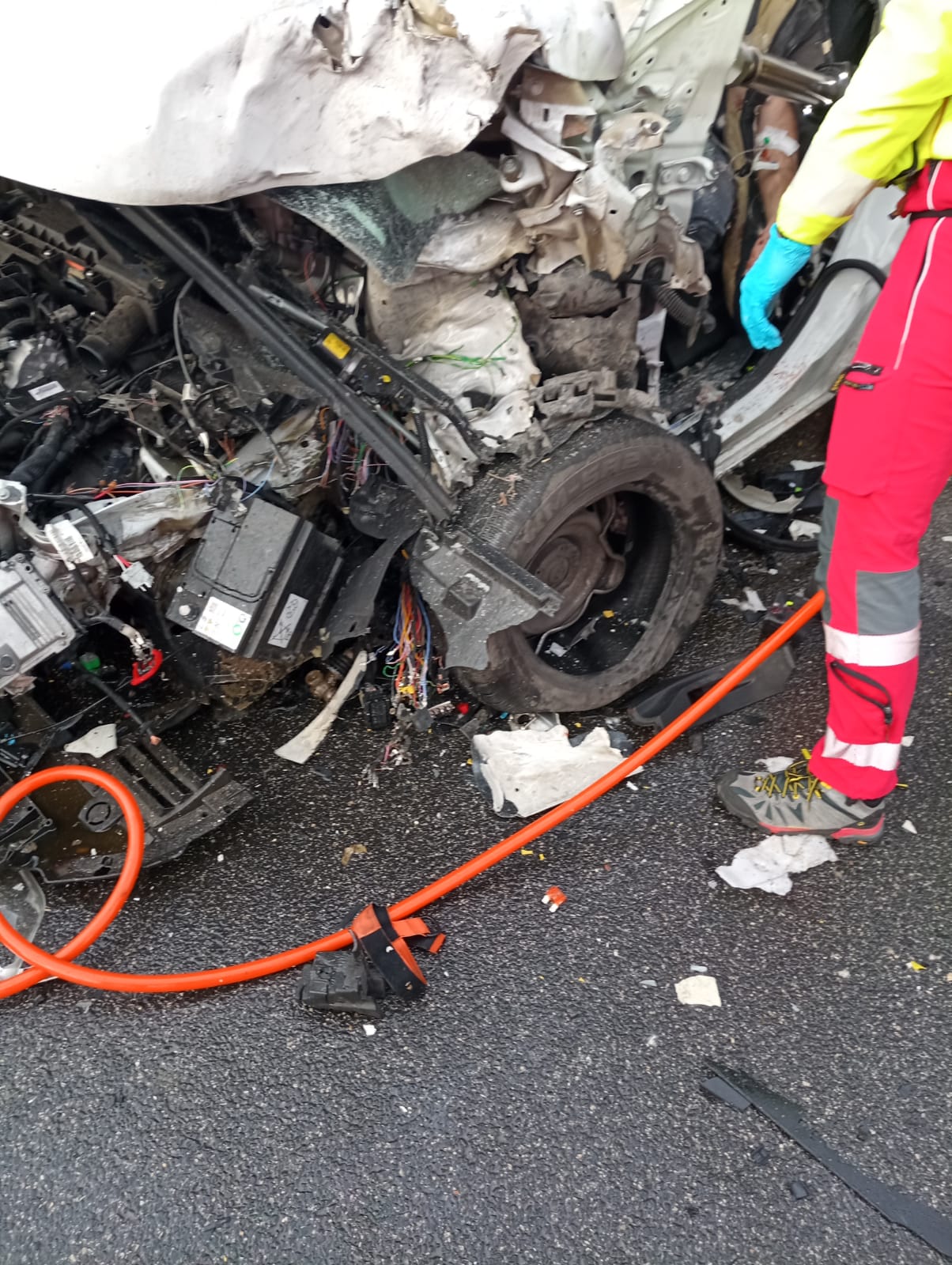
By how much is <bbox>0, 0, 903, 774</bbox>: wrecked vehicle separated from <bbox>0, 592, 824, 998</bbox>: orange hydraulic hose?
0.27m

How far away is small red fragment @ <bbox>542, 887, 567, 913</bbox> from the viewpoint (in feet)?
6.70

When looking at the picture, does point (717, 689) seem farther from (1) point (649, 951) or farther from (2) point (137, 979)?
(2) point (137, 979)

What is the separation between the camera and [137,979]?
6.03 ft

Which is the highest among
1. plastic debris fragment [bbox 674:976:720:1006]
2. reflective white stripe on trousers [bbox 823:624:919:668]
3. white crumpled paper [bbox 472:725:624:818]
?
reflective white stripe on trousers [bbox 823:624:919:668]

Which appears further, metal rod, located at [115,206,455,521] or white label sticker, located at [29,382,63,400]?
white label sticker, located at [29,382,63,400]

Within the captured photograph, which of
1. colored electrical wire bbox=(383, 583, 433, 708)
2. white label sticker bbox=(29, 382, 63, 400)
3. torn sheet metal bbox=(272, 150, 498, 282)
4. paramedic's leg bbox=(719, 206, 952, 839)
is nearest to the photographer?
paramedic's leg bbox=(719, 206, 952, 839)

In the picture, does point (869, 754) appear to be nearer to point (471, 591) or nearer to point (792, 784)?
point (792, 784)

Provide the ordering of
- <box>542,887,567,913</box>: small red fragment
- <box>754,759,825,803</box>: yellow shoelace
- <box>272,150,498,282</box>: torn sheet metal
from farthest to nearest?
<box>754,759,825,803</box>: yellow shoelace → <box>542,887,567,913</box>: small red fragment → <box>272,150,498,282</box>: torn sheet metal

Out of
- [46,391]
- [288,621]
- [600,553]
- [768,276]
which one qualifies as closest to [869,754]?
[600,553]

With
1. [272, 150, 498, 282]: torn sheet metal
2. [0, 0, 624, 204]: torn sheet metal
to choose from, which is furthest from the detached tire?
[0, 0, 624, 204]: torn sheet metal

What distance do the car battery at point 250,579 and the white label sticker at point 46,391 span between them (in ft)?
1.91

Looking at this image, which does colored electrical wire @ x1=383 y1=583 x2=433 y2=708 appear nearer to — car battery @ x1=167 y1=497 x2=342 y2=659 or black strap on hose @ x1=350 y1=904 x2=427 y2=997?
car battery @ x1=167 y1=497 x2=342 y2=659

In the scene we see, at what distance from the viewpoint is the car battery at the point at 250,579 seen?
6.94 feet

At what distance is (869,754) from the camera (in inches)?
78.5
